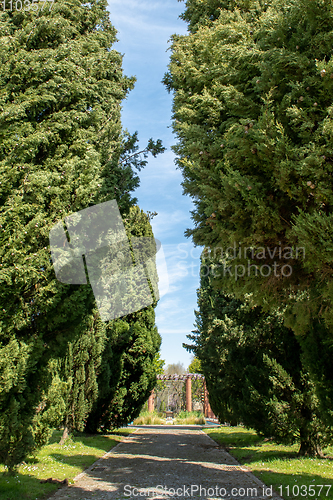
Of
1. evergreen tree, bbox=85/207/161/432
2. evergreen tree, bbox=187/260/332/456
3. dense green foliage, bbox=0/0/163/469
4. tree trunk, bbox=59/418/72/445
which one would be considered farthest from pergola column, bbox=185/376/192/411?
dense green foliage, bbox=0/0/163/469

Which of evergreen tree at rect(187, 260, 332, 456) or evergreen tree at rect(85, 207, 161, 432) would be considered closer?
evergreen tree at rect(187, 260, 332, 456)

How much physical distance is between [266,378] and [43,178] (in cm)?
730

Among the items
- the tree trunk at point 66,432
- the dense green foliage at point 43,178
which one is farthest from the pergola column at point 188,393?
the dense green foliage at point 43,178

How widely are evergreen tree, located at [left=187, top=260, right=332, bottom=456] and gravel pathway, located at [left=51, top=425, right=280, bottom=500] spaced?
1.37m

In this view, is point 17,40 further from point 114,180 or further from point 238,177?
point 238,177

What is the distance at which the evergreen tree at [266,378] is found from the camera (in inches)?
320

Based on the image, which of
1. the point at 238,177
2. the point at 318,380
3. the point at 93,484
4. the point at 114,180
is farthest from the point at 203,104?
the point at 93,484

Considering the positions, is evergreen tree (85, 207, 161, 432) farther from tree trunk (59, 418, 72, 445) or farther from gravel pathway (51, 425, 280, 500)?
gravel pathway (51, 425, 280, 500)

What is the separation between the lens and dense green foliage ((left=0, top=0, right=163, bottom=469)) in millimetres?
4820

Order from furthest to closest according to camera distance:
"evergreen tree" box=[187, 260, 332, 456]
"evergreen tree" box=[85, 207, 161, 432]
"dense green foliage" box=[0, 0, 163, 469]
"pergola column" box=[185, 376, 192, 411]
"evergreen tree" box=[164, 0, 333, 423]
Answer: "pergola column" box=[185, 376, 192, 411] < "evergreen tree" box=[85, 207, 161, 432] < "evergreen tree" box=[187, 260, 332, 456] < "dense green foliage" box=[0, 0, 163, 469] < "evergreen tree" box=[164, 0, 333, 423]

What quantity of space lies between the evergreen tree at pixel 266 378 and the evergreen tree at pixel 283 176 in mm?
1683

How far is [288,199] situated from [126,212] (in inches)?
134

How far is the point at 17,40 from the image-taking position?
579 cm

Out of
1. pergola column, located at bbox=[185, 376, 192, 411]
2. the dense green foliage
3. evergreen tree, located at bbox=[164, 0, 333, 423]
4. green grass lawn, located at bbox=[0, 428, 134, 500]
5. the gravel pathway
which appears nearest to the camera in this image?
evergreen tree, located at bbox=[164, 0, 333, 423]
